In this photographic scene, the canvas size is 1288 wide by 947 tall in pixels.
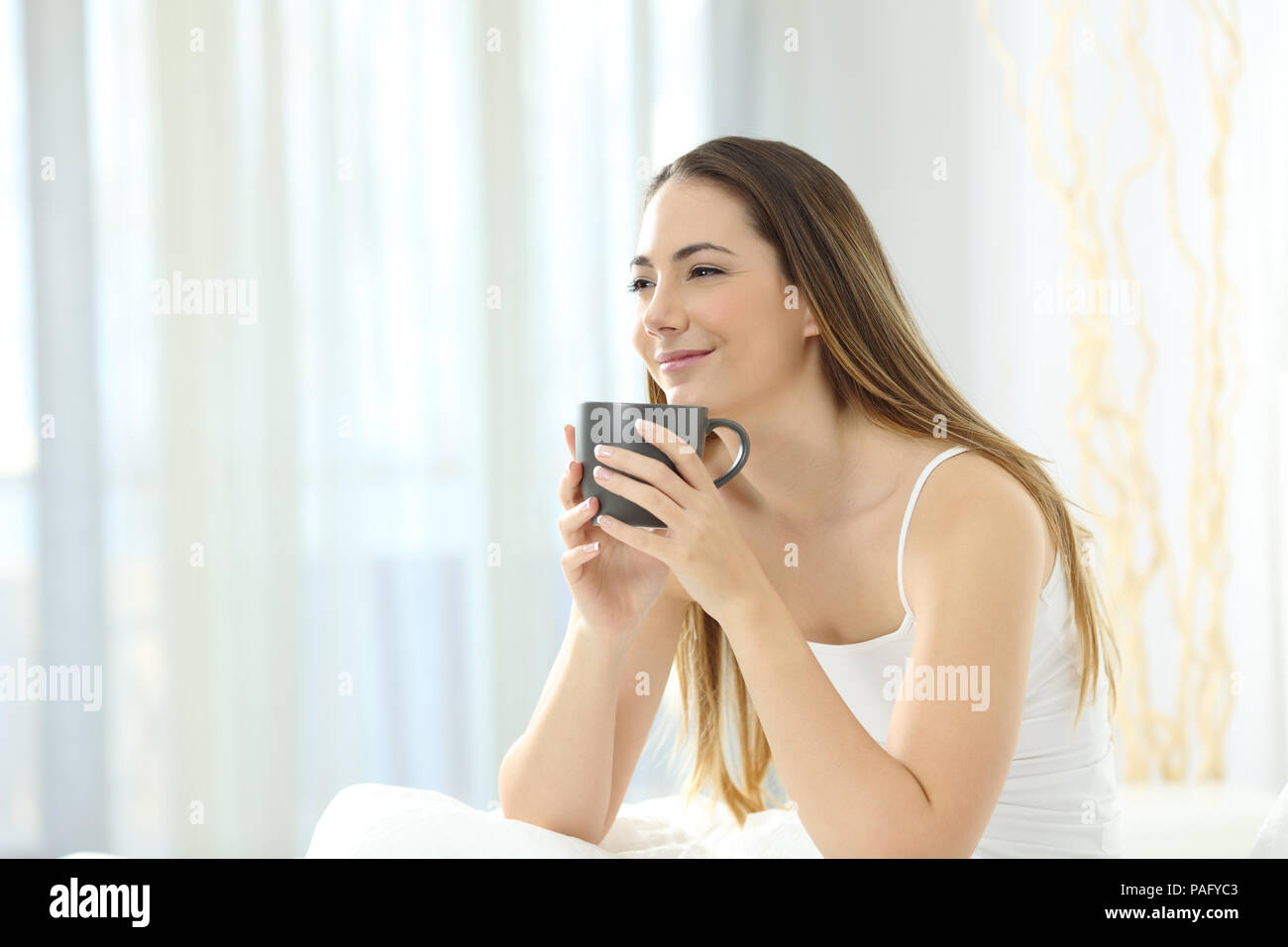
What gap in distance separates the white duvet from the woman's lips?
0.50m

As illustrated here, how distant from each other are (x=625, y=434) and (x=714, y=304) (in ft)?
0.87

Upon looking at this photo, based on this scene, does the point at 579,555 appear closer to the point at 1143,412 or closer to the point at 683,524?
the point at 683,524

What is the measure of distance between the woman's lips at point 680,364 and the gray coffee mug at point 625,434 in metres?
0.20

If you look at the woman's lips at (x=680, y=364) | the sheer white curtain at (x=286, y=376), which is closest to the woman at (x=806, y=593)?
the woman's lips at (x=680, y=364)

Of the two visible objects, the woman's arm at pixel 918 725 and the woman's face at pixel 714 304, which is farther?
the woman's face at pixel 714 304

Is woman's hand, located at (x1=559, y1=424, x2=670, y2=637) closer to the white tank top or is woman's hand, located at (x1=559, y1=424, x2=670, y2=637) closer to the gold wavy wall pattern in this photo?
the white tank top

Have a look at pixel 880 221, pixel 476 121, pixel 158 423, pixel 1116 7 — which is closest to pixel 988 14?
pixel 1116 7

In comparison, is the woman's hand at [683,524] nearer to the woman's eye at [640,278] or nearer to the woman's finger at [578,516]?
the woman's finger at [578,516]

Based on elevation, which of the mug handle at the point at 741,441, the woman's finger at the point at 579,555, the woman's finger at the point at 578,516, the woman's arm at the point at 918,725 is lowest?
the woman's arm at the point at 918,725

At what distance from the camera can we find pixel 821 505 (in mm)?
1257

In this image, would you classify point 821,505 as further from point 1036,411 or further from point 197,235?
point 197,235

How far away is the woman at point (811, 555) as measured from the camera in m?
0.91

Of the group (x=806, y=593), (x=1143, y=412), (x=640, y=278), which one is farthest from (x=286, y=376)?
(x=1143, y=412)
